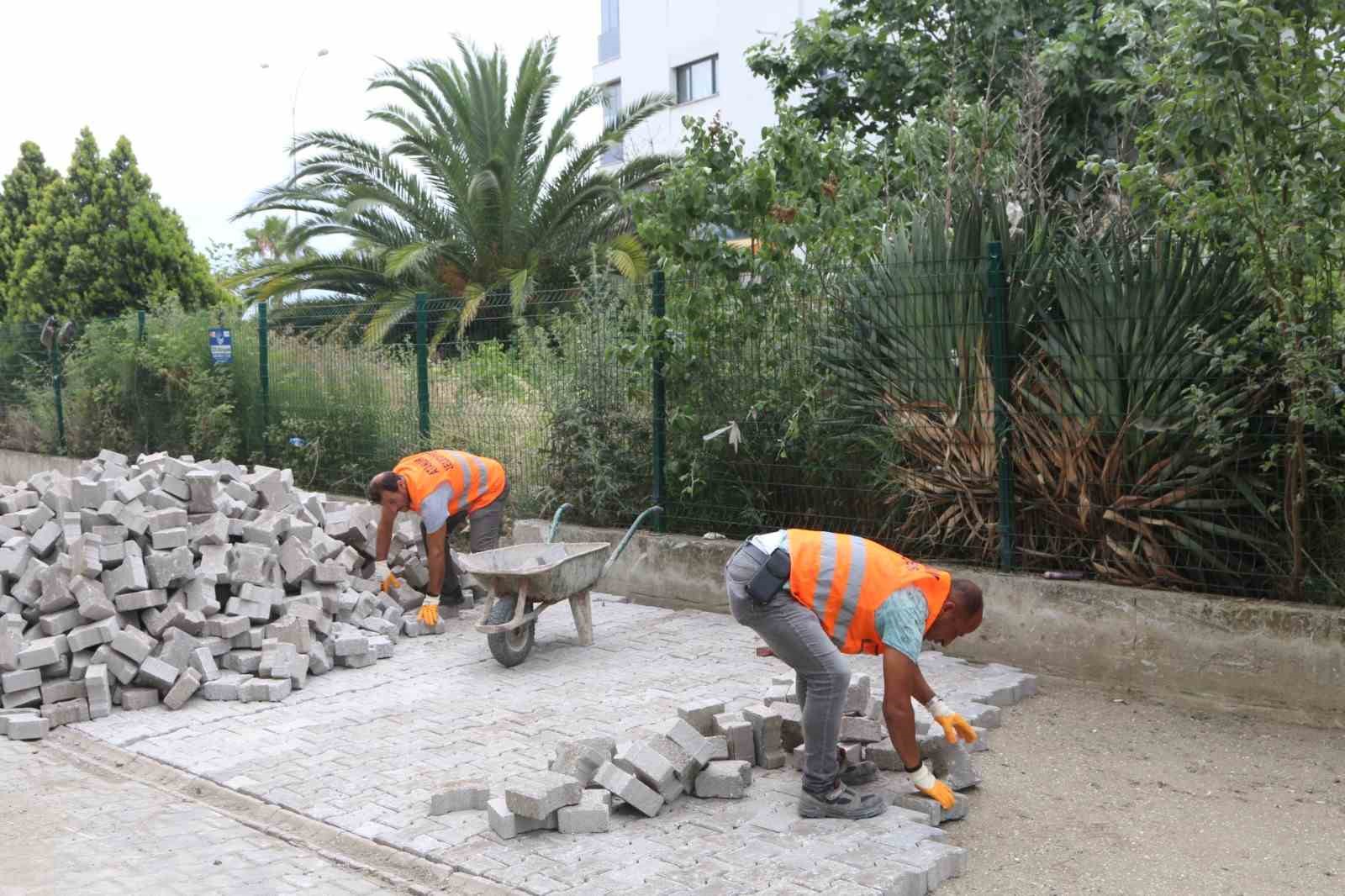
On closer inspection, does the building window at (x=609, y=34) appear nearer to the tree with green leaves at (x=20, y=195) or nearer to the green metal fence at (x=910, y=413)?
the tree with green leaves at (x=20, y=195)

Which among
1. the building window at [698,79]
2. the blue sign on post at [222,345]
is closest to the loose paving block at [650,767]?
the blue sign on post at [222,345]

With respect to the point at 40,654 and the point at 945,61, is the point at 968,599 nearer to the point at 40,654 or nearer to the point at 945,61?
the point at 40,654

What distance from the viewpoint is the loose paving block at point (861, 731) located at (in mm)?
5516

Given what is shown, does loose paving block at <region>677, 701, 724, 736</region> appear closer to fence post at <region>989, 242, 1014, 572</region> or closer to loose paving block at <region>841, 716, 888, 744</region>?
loose paving block at <region>841, 716, 888, 744</region>

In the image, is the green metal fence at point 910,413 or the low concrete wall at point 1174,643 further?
the green metal fence at point 910,413

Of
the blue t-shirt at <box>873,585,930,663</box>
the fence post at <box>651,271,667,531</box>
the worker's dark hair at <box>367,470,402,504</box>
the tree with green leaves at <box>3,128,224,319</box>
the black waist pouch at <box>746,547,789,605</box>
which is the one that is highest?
the tree with green leaves at <box>3,128,224,319</box>

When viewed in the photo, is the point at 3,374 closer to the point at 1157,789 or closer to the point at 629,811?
the point at 629,811

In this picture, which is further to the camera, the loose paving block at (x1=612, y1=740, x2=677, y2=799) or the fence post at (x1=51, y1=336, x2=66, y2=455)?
the fence post at (x1=51, y1=336, x2=66, y2=455)

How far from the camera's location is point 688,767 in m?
5.31

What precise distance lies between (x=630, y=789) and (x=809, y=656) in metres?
0.96

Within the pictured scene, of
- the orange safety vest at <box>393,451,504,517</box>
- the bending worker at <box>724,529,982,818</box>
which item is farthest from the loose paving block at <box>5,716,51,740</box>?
the bending worker at <box>724,529,982,818</box>

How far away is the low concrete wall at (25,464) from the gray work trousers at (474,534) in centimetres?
988

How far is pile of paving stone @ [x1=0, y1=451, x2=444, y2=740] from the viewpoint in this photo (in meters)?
7.29

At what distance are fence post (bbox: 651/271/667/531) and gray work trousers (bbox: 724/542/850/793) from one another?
456cm
